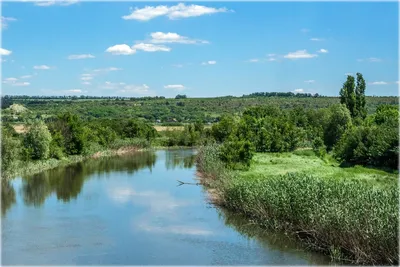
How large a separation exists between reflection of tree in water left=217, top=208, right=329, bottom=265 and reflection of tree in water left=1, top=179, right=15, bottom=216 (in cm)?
1182

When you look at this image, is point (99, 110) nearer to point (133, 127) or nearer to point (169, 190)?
point (133, 127)

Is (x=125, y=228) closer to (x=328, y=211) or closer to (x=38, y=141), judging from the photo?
(x=328, y=211)

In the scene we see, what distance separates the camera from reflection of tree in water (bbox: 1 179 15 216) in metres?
25.5

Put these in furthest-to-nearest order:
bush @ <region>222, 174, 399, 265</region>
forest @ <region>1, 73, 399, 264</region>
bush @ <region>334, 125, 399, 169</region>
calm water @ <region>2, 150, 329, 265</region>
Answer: bush @ <region>334, 125, 399, 169</region>
calm water @ <region>2, 150, 329, 265</region>
forest @ <region>1, 73, 399, 264</region>
bush @ <region>222, 174, 399, 265</region>

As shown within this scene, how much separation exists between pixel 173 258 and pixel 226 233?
13.7ft

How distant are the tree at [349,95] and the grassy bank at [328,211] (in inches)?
1403

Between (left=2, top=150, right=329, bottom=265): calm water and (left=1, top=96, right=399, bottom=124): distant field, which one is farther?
(left=1, top=96, right=399, bottom=124): distant field

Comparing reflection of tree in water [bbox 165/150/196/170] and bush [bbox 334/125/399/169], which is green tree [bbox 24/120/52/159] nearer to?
reflection of tree in water [bbox 165/150/196/170]

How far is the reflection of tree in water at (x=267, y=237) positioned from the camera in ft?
55.5

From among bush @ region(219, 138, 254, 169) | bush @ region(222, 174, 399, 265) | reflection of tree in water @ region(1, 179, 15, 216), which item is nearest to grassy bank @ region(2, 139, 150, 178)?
reflection of tree in water @ region(1, 179, 15, 216)

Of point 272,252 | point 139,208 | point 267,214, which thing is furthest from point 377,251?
point 139,208

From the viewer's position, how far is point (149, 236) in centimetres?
2012

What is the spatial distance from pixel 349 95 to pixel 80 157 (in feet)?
108

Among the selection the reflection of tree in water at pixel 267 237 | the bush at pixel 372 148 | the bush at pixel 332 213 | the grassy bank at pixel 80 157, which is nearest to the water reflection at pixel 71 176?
the grassy bank at pixel 80 157
